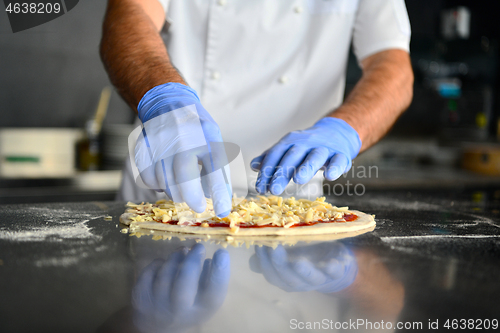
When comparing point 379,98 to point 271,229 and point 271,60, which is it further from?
point 271,229

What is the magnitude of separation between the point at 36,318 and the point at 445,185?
3.44m

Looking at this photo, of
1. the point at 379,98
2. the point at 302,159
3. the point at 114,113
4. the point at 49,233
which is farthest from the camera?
the point at 114,113

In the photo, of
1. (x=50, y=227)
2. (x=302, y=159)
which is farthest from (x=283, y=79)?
(x=50, y=227)

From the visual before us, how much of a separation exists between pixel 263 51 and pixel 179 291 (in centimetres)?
126

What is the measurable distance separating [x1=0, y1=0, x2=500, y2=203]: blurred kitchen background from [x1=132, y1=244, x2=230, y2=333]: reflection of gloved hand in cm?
189

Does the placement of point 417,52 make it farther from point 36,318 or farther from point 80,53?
point 36,318

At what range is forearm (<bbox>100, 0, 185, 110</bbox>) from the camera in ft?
4.49

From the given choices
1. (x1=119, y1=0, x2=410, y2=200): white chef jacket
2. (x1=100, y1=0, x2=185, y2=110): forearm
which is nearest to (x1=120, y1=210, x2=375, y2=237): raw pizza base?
(x1=100, y1=0, x2=185, y2=110): forearm

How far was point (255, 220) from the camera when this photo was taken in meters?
1.13

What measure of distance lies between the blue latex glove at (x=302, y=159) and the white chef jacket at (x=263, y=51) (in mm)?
383

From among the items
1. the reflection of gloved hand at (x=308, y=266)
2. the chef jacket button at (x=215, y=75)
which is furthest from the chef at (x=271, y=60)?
the reflection of gloved hand at (x=308, y=266)

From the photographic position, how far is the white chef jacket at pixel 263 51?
5.60ft

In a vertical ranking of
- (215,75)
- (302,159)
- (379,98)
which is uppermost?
(215,75)

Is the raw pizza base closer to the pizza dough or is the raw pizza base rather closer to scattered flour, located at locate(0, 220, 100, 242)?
the pizza dough
